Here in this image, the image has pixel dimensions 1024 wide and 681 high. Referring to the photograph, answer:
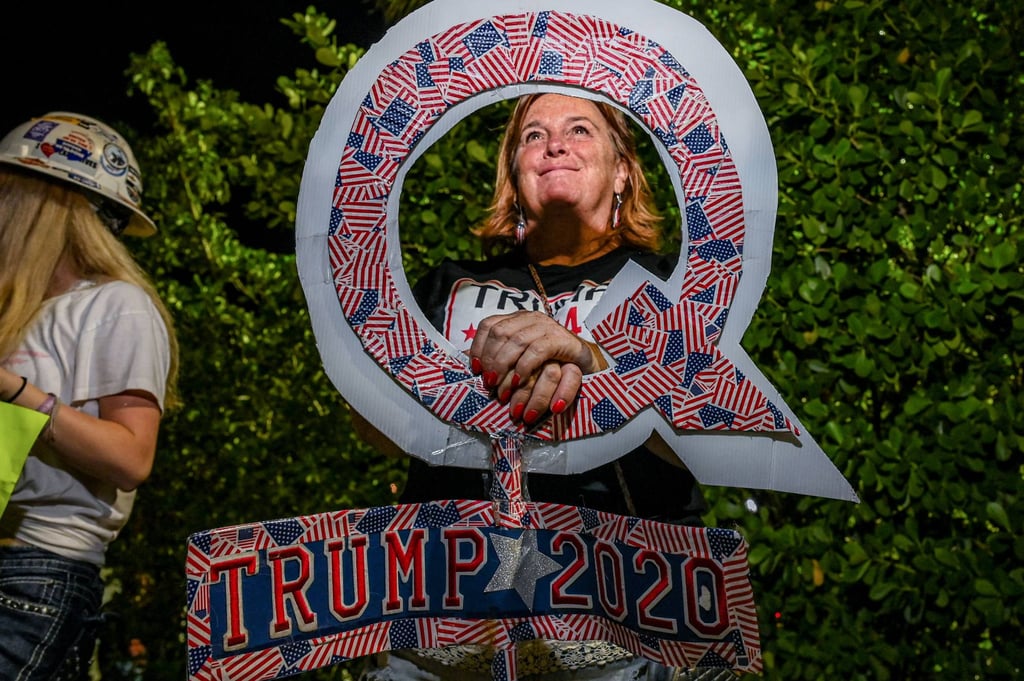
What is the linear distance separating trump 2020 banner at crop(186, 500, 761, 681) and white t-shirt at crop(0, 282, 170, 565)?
326mm

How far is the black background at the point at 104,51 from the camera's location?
284 cm

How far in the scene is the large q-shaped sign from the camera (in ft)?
4.27

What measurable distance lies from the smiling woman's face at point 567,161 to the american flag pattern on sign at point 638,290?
0.06 m

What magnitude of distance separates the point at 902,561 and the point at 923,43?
913 millimetres

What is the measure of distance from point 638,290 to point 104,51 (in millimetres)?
2177

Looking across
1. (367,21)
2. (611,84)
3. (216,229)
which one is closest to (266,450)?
(216,229)

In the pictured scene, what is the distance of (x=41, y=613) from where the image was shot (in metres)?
1.46

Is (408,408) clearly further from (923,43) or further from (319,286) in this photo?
(923,43)

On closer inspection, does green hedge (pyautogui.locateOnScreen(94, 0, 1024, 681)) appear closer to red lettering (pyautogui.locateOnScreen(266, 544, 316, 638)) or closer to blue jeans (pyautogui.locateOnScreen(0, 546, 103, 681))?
red lettering (pyautogui.locateOnScreen(266, 544, 316, 638))

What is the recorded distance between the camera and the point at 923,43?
203 centimetres

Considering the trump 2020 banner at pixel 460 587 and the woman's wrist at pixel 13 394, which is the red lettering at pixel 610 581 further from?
the woman's wrist at pixel 13 394

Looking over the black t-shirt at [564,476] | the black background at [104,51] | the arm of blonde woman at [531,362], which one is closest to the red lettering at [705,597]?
the black t-shirt at [564,476]

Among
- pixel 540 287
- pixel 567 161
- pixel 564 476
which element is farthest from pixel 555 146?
pixel 564 476

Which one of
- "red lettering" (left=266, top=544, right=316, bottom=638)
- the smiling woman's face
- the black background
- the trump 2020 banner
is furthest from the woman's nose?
the black background
